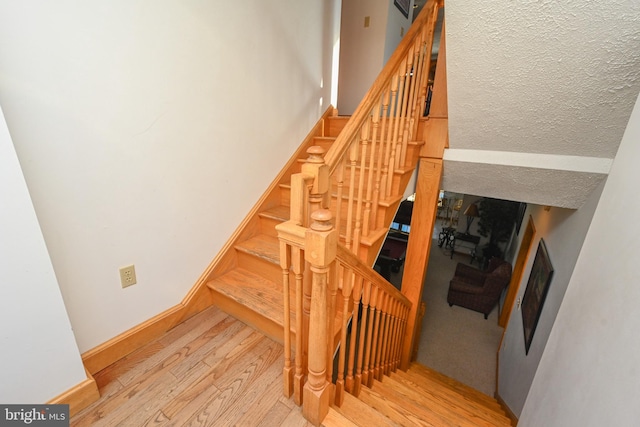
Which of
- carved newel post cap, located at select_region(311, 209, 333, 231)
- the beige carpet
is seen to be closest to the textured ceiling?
carved newel post cap, located at select_region(311, 209, 333, 231)

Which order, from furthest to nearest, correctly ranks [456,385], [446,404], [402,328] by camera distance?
[456,385] → [402,328] → [446,404]

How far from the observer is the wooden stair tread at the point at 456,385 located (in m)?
2.53

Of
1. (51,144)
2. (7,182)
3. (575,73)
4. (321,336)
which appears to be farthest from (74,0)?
(575,73)

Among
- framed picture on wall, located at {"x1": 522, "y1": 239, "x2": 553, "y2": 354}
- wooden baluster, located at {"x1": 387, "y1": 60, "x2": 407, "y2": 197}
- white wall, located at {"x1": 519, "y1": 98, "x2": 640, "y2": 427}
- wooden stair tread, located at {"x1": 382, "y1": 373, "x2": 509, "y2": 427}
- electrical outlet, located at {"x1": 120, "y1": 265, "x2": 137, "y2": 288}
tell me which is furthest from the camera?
framed picture on wall, located at {"x1": 522, "y1": 239, "x2": 553, "y2": 354}

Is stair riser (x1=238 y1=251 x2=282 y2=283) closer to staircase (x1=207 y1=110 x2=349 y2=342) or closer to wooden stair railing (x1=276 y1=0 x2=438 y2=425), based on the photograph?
staircase (x1=207 y1=110 x2=349 y2=342)

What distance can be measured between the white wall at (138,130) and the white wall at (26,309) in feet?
0.55

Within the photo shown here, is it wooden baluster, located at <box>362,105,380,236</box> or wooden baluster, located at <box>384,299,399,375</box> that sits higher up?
wooden baluster, located at <box>362,105,380,236</box>

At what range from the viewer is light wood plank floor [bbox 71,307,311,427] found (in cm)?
114

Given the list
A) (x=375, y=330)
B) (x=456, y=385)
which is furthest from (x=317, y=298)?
(x=456, y=385)

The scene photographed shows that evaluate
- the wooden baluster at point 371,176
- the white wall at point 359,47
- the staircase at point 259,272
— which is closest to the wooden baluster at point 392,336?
the wooden baluster at point 371,176

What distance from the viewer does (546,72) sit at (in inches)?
44.7

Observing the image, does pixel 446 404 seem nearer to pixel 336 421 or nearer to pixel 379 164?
pixel 336 421

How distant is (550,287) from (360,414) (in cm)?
171

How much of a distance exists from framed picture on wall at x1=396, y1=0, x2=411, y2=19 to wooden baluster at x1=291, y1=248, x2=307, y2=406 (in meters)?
3.62
